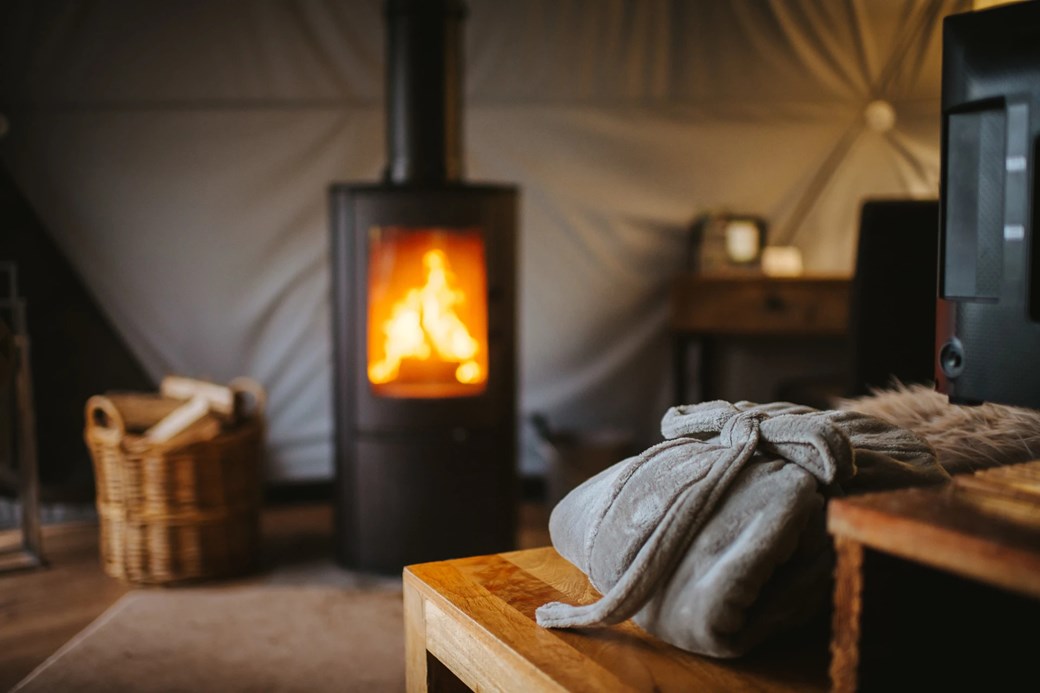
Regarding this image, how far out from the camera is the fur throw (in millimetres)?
915

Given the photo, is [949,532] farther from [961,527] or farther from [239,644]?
[239,644]

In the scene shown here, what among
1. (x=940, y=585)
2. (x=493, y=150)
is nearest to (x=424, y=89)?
(x=493, y=150)

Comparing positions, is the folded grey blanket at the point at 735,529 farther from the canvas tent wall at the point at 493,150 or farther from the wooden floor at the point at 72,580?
the canvas tent wall at the point at 493,150

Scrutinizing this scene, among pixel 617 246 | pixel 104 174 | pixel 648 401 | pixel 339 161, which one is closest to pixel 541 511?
pixel 648 401

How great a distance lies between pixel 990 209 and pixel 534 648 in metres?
0.48

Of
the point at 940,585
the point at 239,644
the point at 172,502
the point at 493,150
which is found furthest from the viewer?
the point at 493,150

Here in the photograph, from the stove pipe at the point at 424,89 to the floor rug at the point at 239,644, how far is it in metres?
1.01

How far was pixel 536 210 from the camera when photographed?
120 inches

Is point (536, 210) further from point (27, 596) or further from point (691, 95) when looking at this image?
point (27, 596)

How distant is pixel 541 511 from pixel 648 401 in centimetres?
52

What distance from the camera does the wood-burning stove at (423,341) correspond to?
230cm

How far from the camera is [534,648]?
0.78m

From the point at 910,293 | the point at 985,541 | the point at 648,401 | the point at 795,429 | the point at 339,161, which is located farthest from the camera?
the point at 648,401

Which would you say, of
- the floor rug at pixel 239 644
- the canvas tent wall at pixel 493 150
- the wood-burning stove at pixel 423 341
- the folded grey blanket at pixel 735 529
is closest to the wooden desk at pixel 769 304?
the canvas tent wall at pixel 493 150
